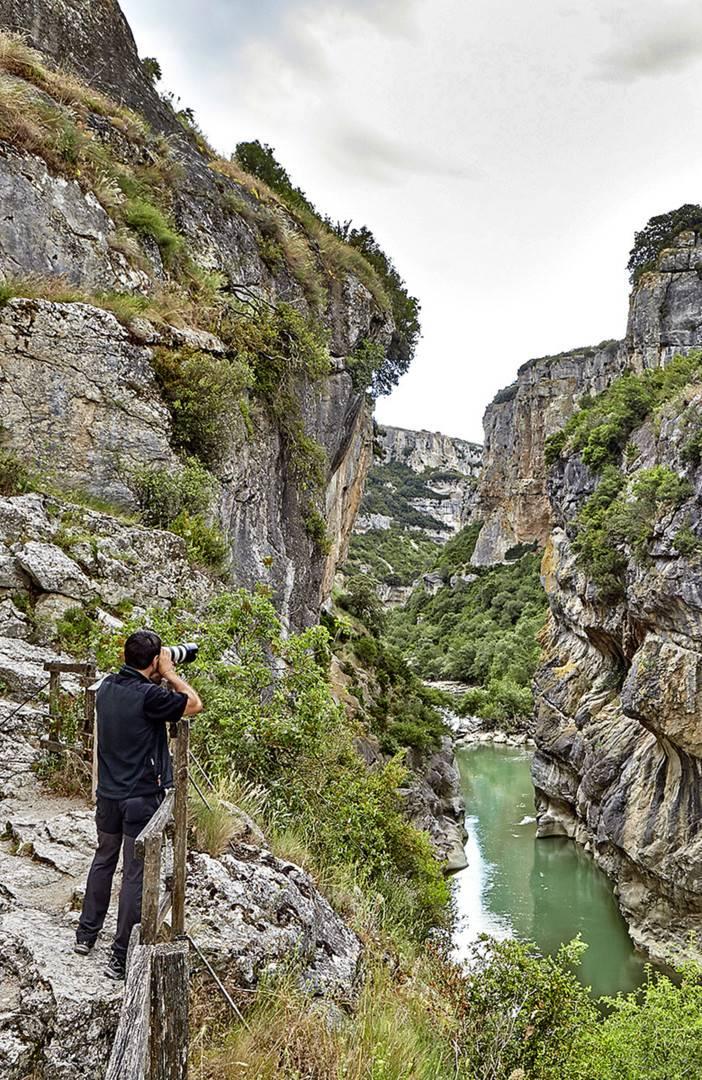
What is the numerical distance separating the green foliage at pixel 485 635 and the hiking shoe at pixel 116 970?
5389 centimetres

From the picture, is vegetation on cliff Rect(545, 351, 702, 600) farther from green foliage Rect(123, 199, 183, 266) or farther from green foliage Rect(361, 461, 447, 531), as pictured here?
green foliage Rect(361, 461, 447, 531)

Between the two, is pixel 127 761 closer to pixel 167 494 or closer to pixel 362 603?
pixel 167 494

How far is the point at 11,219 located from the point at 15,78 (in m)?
3.74

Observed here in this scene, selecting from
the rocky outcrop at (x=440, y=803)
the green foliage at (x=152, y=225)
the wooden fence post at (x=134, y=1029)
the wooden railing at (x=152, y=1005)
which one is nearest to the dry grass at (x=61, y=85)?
the green foliage at (x=152, y=225)

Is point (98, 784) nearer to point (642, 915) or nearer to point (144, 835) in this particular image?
point (144, 835)

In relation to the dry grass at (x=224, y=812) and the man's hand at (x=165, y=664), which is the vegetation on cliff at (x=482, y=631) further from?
the man's hand at (x=165, y=664)

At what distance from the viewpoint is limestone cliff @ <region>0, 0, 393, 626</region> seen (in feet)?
29.9

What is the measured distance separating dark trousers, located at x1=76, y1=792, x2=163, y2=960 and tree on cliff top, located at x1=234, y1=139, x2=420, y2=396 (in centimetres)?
1634

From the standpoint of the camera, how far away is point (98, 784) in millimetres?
3412

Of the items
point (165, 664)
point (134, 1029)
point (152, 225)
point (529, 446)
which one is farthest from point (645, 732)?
point (529, 446)

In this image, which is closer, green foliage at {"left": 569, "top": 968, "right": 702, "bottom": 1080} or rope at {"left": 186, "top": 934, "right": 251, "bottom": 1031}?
rope at {"left": 186, "top": 934, "right": 251, "bottom": 1031}

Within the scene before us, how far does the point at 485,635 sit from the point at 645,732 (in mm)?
51441

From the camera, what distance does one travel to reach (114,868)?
3270mm

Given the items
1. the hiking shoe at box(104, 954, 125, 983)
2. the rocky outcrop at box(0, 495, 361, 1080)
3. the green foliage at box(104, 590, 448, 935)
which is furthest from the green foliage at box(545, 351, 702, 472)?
the hiking shoe at box(104, 954, 125, 983)
